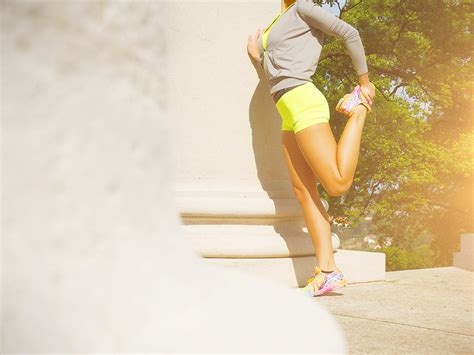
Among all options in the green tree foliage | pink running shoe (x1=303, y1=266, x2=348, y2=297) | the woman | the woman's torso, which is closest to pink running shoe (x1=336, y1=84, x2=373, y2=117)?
the woman

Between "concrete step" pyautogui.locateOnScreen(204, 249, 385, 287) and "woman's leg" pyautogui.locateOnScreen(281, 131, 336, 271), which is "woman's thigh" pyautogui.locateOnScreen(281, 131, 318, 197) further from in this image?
"concrete step" pyautogui.locateOnScreen(204, 249, 385, 287)

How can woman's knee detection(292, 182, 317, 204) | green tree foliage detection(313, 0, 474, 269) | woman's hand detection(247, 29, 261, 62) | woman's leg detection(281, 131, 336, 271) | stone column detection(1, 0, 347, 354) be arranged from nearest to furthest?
stone column detection(1, 0, 347, 354) < woman's leg detection(281, 131, 336, 271) < woman's knee detection(292, 182, 317, 204) < woman's hand detection(247, 29, 261, 62) < green tree foliage detection(313, 0, 474, 269)

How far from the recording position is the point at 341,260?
8.47 metres

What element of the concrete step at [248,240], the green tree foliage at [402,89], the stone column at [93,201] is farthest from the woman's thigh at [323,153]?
the green tree foliage at [402,89]

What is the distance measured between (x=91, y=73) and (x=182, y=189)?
666cm

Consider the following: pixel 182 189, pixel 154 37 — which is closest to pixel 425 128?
pixel 182 189

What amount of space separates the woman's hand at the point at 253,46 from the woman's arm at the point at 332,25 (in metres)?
0.97

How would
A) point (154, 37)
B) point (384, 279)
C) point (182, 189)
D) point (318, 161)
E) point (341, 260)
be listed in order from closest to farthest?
point (154, 37) → point (318, 161) → point (182, 189) → point (341, 260) → point (384, 279)

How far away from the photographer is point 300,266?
7.78 metres

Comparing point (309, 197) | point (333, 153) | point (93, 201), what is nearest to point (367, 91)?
point (333, 153)

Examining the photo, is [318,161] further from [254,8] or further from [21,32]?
[21,32]

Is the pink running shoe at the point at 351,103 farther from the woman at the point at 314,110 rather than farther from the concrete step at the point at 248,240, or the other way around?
the concrete step at the point at 248,240

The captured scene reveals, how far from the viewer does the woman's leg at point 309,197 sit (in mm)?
7051

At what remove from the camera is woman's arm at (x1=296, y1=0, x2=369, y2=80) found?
6.80m
